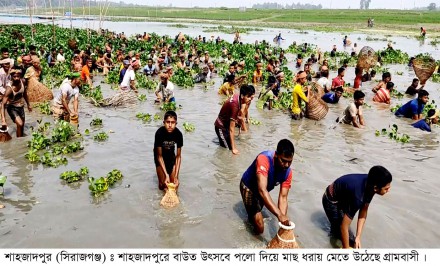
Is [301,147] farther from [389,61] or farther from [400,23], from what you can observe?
[400,23]

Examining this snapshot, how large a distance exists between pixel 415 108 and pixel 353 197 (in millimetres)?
7872


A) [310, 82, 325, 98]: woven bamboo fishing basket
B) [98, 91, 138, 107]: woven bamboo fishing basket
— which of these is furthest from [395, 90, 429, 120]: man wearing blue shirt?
[98, 91, 138, 107]: woven bamboo fishing basket

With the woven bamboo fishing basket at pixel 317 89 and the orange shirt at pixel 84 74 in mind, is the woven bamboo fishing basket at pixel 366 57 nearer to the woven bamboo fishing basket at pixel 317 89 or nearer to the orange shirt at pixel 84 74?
the woven bamboo fishing basket at pixel 317 89

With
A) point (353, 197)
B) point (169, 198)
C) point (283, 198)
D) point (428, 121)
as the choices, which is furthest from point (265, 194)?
point (428, 121)

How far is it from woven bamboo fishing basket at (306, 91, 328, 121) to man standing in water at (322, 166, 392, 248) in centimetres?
615

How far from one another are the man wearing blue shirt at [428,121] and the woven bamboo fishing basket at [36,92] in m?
10.9

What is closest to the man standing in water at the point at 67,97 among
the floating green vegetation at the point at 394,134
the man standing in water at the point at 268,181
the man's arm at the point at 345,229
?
the man standing in water at the point at 268,181

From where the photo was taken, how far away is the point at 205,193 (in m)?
6.64

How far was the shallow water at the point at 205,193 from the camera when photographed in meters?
5.26

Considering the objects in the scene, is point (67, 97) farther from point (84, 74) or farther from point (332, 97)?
point (332, 97)

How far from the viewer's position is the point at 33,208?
579 cm

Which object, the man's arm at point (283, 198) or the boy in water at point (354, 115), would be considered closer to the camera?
the man's arm at point (283, 198)

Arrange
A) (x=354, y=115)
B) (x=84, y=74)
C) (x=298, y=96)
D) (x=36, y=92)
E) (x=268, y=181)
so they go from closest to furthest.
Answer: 1. (x=268, y=181)
2. (x=354, y=115)
3. (x=298, y=96)
4. (x=36, y=92)
5. (x=84, y=74)
